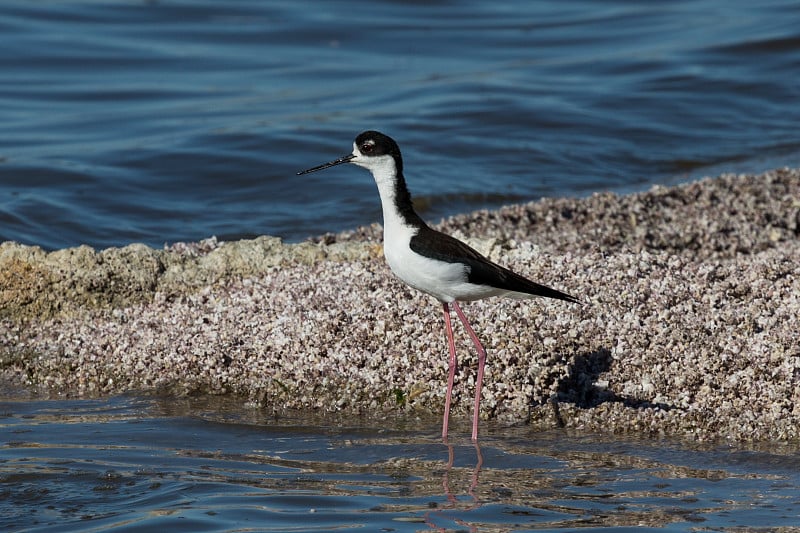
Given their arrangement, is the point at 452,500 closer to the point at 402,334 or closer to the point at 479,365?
the point at 479,365

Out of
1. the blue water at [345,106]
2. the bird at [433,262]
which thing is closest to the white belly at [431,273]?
the bird at [433,262]

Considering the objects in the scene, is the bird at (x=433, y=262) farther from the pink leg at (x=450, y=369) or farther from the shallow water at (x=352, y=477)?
the shallow water at (x=352, y=477)

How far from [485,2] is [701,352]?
72.7ft

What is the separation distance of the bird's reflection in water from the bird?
0.29 m

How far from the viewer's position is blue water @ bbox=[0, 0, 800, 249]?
15148 millimetres

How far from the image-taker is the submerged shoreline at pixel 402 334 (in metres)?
7.39

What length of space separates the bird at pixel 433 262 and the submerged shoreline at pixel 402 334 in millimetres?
482

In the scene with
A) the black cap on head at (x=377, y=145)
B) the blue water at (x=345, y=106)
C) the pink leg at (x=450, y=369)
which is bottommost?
the pink leg at (x=450, y=369)

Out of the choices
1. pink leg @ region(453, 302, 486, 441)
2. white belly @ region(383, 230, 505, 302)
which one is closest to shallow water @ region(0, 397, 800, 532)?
pink leg @ region(453, 302, 486, 441)

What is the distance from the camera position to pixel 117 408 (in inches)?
307

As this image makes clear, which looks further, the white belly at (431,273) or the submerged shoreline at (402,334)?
the submerged shoreline at (402,334)

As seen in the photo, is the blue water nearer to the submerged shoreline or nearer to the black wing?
the submerged shoreline

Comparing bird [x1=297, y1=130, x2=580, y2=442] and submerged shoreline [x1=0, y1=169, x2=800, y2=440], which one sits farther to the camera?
submerged shoreline [x1=0, y1=169, x2=800, y2=440]

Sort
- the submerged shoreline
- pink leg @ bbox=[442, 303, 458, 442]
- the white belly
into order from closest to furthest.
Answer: the white belly
pink leg @ bbox=[442, 303, 458, 442]
the submerged shoreline
